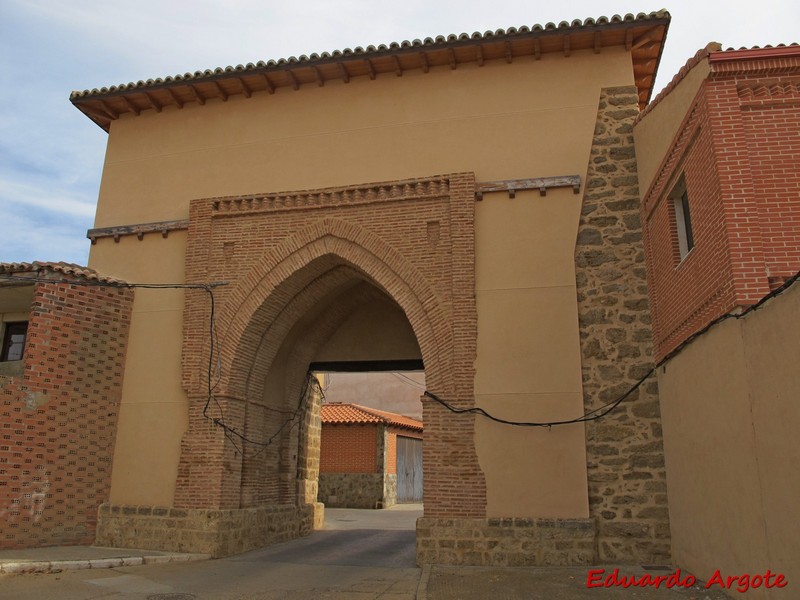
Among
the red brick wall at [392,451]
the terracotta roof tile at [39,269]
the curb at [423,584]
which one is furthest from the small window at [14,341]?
the red brick wall at [392,451]

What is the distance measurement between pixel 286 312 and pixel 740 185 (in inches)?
271

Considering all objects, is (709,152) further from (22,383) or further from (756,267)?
(22,383)

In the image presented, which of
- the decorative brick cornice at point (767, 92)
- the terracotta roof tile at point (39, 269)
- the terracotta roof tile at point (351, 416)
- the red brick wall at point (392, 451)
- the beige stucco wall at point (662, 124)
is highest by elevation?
the beige stucco wall at point (662, 124)

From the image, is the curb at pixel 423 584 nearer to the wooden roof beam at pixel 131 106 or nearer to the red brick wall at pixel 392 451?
the wooden roof beam at pixel 131 106

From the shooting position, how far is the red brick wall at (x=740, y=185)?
5902 mm

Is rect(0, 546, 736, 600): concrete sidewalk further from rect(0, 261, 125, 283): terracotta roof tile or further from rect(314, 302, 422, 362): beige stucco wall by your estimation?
rect(314, 302, 422, 362): beige stucco wall

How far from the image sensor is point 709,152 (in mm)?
6484

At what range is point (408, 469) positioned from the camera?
24344 millimetres

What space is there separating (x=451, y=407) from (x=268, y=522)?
4049 mm

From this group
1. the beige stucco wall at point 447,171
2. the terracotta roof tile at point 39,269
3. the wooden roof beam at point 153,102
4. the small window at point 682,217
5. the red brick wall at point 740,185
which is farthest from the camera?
the wooden roof beam at point 153,102

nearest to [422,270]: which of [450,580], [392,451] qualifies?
[450,580]

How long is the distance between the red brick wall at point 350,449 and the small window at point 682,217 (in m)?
14.8

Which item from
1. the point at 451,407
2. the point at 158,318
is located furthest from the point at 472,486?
the point at 158,318

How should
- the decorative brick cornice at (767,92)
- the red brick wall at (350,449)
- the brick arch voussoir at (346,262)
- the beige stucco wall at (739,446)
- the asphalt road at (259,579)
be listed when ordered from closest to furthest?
the beige stucco wall at (739,446) < the decorative brick cornice at (767,92) < the asphalt road at (259,579) < the brick arch voussoir at (346,262) < the red brick wall at (350,449)
